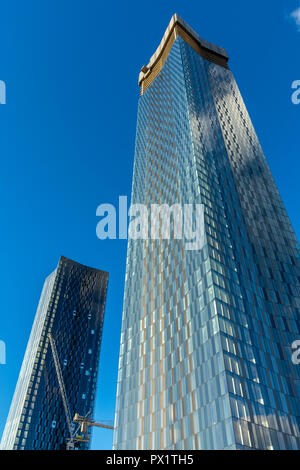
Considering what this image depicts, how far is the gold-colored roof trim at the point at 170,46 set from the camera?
145m

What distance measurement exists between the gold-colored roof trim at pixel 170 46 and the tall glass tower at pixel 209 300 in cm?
2499

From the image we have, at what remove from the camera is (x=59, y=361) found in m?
155

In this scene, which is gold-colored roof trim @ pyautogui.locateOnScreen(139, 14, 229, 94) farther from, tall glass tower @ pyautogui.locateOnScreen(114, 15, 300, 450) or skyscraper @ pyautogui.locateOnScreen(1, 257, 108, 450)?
skyscraper @ pyautogui.locateOnScreen(1, 257, 108, 450)

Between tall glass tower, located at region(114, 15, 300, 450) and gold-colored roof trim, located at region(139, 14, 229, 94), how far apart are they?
2499cm

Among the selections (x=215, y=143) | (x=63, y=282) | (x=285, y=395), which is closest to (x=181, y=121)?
(x=215, y=143)

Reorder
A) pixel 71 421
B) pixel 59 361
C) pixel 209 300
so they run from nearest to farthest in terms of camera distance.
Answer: pixel 209 300, pixel 71 421, pixel 59 361

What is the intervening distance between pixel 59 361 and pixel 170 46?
12939 centimetres

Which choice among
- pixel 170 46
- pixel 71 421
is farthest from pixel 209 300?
pixel 170 46

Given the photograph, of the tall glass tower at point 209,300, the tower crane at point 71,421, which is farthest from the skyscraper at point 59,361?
the tall glass tower at point 209,300

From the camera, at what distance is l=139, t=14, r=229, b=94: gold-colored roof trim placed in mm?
144625

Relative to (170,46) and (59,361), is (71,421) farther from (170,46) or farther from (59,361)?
(170,46)

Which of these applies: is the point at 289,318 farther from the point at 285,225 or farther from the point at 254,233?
the point at 285,225

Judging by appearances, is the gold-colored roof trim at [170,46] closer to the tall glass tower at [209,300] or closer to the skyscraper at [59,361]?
the tall glass tower at [209,300]

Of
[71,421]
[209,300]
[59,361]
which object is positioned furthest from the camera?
[59,361]
